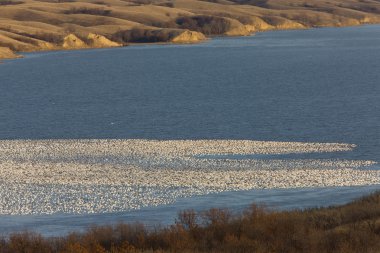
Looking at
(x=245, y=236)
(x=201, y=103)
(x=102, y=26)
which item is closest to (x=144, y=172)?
(x=245, y=236)

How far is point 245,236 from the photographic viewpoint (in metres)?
19.8

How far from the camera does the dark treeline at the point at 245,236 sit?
18562 millimetres

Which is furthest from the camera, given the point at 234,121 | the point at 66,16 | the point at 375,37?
the point at 66,16

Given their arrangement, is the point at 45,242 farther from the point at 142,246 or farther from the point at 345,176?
the point at 345,176

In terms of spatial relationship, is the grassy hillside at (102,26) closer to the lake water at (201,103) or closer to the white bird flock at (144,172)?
the lake water at (201,103)

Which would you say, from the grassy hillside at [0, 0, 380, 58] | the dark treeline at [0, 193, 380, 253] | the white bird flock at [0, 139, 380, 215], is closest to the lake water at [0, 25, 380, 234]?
the white bird flock at [0, 139, 380, 215]

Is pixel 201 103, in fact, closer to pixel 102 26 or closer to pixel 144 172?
pixel 144 172

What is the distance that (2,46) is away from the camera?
127m

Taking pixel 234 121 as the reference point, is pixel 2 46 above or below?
below

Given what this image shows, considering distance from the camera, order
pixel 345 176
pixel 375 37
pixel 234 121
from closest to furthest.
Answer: pixel 345 176
pixel 234 121
pixel 375 37

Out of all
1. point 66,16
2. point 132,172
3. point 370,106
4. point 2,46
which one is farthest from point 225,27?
point 132,172

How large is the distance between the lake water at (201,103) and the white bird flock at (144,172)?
116 centimetres

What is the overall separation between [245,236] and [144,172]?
14.3 m

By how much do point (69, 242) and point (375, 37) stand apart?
5694 inches
